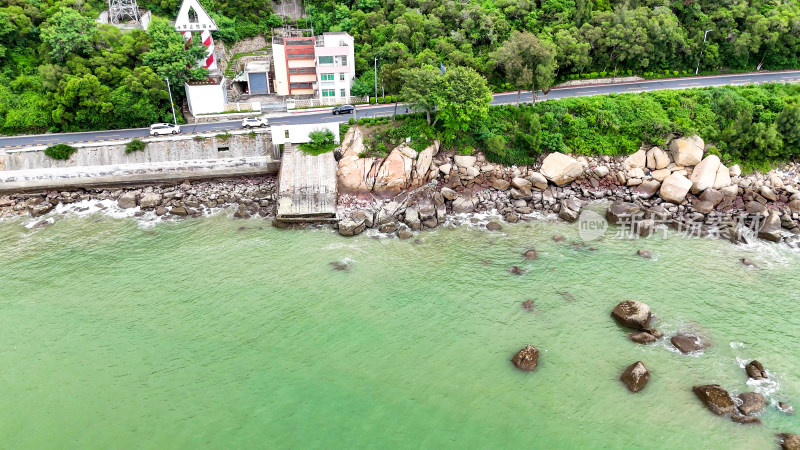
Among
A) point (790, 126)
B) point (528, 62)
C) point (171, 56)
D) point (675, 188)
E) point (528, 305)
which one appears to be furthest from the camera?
point (171, 56)

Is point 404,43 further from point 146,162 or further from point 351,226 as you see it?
point 146,162

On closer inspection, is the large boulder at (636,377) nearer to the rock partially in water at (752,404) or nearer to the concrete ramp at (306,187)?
the rock partially in water at (752,404)

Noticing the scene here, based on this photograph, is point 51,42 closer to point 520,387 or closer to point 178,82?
point 178,82

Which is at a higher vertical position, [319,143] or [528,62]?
[528,62]

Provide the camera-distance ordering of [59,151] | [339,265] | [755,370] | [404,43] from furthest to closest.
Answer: [404,43], [59,151], [339,265], [755,370]

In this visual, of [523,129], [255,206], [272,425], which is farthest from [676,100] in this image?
[272,425]

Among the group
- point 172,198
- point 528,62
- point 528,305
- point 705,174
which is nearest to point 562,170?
point 528,62

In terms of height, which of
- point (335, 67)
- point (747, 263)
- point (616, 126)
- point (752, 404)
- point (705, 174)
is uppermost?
point (335, 67)
